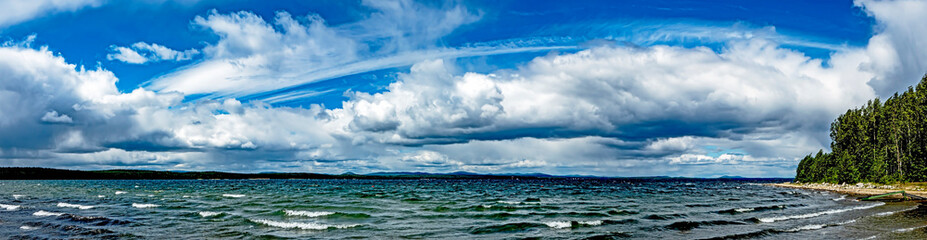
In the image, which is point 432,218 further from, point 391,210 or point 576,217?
point 576,217

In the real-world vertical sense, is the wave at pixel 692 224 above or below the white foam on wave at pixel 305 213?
below

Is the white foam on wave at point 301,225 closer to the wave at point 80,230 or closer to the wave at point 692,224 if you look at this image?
the wave at point 80,230

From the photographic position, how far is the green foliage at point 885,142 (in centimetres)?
7606

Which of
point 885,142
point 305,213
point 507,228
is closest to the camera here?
point 507,228

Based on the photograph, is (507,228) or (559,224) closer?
(507,228)

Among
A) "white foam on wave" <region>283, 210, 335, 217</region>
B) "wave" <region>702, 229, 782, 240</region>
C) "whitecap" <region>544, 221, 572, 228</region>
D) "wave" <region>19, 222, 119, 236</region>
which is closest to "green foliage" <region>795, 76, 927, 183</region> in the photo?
"wave" <region>702, 229, 782, 240</region>

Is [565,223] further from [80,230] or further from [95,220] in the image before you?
[95,220]

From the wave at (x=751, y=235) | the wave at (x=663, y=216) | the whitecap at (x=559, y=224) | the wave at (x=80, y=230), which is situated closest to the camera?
the wave at (x=751, y=235)

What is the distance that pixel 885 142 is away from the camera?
85.4 meters

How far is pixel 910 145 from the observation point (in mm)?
77188

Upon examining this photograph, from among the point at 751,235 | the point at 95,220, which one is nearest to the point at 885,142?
the point at 751,235

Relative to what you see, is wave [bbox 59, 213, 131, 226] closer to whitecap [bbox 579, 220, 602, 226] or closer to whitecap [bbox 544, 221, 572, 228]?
whitecap [bbox 544, 221, 572, 228]

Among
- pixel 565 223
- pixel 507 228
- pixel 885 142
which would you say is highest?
pixel 885 142

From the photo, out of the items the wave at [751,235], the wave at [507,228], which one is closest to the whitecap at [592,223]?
the wave at [507,228]
